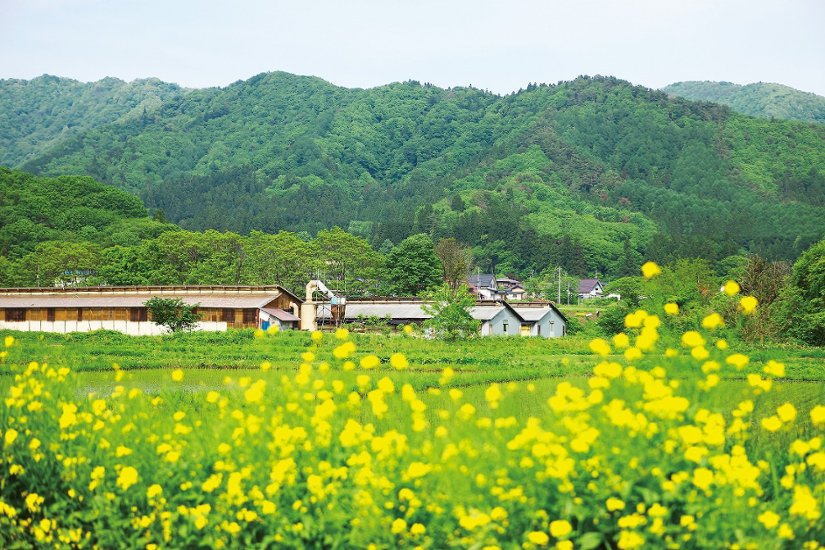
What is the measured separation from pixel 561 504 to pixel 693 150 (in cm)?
15090

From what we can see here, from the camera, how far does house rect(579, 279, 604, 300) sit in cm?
8375

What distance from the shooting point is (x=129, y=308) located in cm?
3862

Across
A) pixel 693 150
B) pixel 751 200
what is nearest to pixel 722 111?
pixel 693 150

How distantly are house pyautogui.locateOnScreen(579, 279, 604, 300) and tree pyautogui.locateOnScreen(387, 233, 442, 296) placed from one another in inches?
1023

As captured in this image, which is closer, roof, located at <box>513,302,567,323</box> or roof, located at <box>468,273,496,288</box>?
roof, located at <box>513,302,567,323</box>

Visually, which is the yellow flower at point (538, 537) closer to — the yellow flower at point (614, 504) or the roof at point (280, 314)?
the yellow flower at point (614, 504)

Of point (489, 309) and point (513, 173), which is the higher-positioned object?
point (513, 173)

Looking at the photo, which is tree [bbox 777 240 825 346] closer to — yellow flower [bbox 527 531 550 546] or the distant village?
the distant village

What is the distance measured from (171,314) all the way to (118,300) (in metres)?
6.15

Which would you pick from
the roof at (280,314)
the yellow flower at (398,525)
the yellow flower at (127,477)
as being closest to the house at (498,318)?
the roof at (280,314)

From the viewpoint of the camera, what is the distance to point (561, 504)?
4.53 m

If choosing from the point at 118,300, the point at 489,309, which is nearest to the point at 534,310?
the point at 489,309

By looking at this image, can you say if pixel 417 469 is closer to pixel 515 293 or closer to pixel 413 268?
pixel 413 268

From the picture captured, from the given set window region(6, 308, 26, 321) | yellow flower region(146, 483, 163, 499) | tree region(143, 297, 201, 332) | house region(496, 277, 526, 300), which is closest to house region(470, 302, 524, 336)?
tree region(143, 297, 201, 332)
